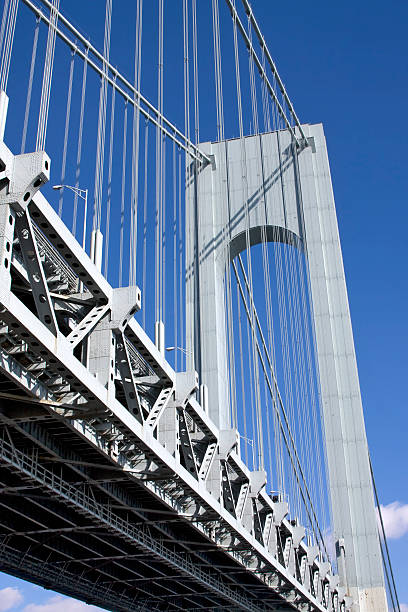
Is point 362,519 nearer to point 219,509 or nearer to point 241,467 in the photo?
point 241,467

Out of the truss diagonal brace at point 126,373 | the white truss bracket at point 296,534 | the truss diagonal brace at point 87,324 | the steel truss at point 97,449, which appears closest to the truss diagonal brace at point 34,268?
the steel truss at point 97,449

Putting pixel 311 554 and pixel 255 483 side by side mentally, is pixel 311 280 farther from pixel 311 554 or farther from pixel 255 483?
pixel 255 483

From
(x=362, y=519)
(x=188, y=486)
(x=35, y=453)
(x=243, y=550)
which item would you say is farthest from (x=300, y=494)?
(x=35, y=453)

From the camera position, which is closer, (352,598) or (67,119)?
(67,119)

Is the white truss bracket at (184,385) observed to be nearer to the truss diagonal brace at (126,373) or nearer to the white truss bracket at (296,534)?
the truss diagonal brace at (126,373)

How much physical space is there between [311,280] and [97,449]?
21.4 m

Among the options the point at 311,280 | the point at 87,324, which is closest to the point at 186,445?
the point at 87,324

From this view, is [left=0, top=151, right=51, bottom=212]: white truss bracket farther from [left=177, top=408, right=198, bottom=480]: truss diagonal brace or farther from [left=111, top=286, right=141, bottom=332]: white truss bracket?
[left=177, top=408, right=198, bottom=480]: truss diagonal brace

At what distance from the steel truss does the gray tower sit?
3.40 meters

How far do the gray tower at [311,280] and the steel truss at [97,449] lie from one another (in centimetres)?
340

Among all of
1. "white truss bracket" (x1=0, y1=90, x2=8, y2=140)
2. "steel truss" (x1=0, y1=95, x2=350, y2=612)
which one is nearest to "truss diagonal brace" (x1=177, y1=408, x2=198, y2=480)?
"steel truss" (x1=0, y1=95, x2=350, y2=612)

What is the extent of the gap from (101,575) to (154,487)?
11628 millimetres

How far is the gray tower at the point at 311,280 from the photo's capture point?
98.2ft

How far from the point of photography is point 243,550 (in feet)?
68.1
